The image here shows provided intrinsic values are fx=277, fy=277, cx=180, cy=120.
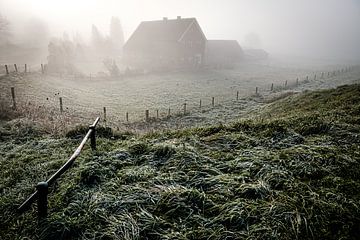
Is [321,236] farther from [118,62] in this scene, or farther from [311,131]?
[118,62]

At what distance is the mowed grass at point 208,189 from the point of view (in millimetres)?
3320

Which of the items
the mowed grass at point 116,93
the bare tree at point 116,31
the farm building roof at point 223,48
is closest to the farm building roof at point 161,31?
the mowed grass at point 116,93

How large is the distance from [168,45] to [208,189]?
48060 millimetres

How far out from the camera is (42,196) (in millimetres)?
3605

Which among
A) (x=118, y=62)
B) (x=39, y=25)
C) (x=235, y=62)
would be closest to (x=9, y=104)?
(x=118, y=62)

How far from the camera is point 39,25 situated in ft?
288

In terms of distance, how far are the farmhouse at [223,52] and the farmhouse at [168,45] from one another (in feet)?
35.9

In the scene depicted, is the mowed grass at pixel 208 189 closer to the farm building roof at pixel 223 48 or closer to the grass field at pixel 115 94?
the grass field at pixel 115 94

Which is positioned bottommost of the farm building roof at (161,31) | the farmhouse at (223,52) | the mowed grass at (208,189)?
the mowed grass at (208,189)

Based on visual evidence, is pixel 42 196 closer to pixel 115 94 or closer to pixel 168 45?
pixel 115 94

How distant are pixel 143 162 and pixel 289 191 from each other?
9.40 feet

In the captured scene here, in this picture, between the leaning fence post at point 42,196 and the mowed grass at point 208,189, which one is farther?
the leaning fence post at point 42,196

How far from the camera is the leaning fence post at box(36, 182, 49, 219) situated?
138 inches

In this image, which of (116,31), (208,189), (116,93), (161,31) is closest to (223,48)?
(161,31)
